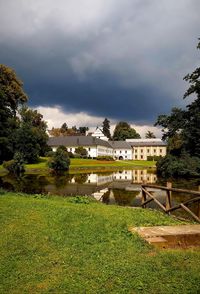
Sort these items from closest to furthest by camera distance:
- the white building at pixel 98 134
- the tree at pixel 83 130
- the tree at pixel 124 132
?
the white building at pixel 98 134 → the tree at pixel 124 132 → the tree at pixel 83 130

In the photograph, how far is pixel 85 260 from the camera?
6.41 m

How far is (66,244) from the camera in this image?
7.38 meters

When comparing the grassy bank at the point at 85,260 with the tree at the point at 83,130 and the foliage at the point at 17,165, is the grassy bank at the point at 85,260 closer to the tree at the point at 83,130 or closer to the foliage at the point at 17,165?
the foliage at the point at 17,165

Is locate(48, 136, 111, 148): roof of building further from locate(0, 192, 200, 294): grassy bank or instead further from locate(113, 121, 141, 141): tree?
locate(0, 192, 200, 294): grassy bank

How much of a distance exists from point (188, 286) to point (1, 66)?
195ft

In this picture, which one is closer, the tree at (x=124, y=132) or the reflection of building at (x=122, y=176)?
the reflection of building at (x=122, y=176)

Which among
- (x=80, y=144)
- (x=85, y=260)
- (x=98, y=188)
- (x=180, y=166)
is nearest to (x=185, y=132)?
(x=180, y=166)

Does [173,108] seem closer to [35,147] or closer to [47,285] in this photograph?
[35,147]

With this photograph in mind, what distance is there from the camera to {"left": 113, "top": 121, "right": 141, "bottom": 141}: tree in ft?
468

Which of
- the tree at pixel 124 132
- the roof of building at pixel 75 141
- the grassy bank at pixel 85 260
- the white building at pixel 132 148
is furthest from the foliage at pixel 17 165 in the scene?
the tree at pixel 124 132

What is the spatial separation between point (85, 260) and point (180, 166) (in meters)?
37.4

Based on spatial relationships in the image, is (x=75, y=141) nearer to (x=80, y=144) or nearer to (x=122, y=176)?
(x=80, y=144)

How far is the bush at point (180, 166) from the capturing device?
132ft

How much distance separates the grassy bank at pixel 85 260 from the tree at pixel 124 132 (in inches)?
5268
